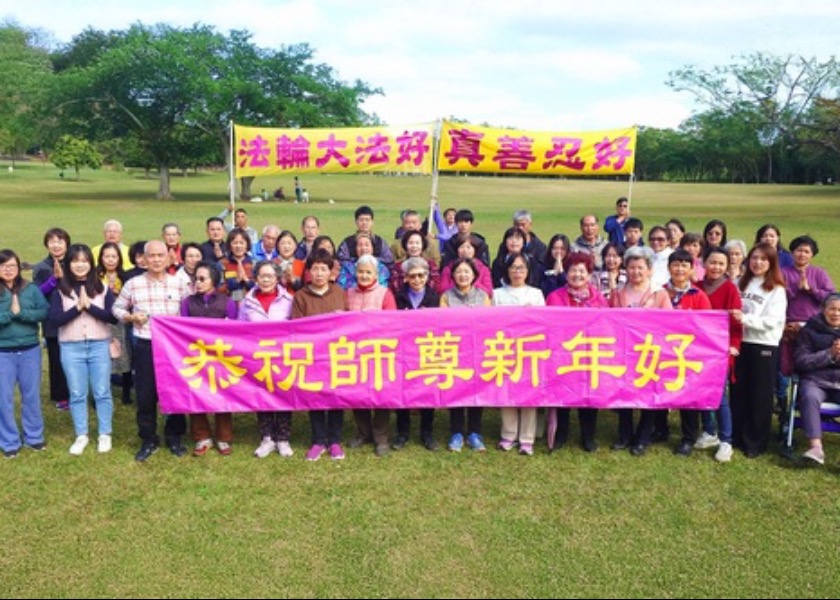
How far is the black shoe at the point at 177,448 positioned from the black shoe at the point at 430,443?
7.11ft

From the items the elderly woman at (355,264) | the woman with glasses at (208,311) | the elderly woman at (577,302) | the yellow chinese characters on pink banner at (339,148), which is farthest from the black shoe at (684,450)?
the yellow chinese characters on pink banner at (339,148)

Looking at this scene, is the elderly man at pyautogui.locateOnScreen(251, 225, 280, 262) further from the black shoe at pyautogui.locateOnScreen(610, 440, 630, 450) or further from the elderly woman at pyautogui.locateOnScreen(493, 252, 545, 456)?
the black shoe at pyautogui.locateOnScreen(610, 440, 630, 450)

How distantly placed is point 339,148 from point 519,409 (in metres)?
4.39

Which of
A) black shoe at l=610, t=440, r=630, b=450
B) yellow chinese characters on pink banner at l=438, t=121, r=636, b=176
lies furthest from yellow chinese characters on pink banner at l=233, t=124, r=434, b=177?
black shoe at l=610, t=440, r=630, b=450

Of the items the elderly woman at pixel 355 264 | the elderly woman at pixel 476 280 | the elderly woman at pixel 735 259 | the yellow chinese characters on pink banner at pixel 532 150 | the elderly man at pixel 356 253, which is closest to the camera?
the elderly woman at pixel 476 280

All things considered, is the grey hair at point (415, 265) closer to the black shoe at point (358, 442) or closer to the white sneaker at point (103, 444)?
→ the black shoe at point (358, 442)

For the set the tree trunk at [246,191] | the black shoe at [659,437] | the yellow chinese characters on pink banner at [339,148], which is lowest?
the black shoe at [659,437]

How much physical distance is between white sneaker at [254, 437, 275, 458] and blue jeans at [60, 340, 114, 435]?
144 centimetres

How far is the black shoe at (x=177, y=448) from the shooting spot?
19.4 feet

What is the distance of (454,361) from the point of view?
5.84 m

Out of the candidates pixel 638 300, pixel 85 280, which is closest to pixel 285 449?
pixel 85 280

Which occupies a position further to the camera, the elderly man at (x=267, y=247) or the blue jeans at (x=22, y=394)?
the elderly man at (x=267, y=247)

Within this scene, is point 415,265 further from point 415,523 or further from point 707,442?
point 707,442

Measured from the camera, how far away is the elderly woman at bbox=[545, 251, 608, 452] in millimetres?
5852
